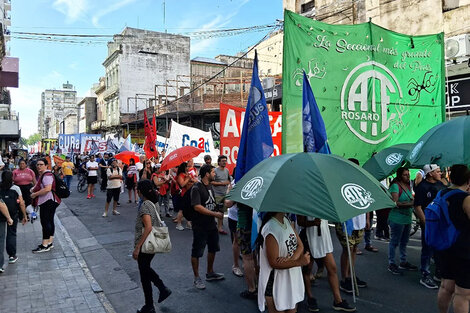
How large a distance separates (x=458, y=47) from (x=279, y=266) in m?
11.7

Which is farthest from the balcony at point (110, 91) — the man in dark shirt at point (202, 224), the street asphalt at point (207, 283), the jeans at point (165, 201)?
the man in dark shirt at point (202, 224)

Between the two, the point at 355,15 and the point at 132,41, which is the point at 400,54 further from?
the point at 132,41

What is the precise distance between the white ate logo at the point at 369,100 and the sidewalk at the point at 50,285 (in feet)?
14.5

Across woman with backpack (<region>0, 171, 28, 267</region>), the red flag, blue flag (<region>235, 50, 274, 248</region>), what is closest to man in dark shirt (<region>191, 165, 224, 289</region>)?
blue flag (<region>235, 50, 274, 248</region>)

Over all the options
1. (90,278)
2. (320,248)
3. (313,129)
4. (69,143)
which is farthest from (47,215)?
(69,143)

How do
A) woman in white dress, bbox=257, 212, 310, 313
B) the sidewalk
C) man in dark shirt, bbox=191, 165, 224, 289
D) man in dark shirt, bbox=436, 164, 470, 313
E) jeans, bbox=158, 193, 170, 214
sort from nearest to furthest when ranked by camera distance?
1. woman in white dress, bbox=257, 212, 310, 313
2. man in dark shirt, bbox=436, 164, 470, 313
3. the sidewalk
4. man in dark shirt, bbox=191, 165, 224, 289
5. jeans, bbox=158, 193, 170, 214

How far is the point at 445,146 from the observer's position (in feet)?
15.1

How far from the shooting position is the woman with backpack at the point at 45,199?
7.12 m

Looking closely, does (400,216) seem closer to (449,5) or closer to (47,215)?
(47,215)

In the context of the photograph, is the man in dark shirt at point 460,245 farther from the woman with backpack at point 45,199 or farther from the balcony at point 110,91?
the balcony at point 110,91

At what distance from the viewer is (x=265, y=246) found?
3236mm

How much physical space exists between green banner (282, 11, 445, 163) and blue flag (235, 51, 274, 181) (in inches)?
10.5

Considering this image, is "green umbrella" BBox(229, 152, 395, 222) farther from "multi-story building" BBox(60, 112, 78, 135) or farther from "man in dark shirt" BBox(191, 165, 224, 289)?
"multi-story building" BBox(60, 112, 78, 135)

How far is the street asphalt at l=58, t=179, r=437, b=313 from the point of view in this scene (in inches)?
187
